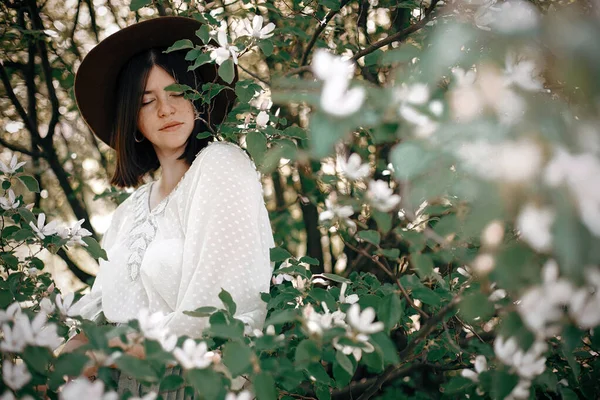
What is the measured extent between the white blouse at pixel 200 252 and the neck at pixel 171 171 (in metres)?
0.19

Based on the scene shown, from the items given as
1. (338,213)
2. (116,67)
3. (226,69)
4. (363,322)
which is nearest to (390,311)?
(363,322)

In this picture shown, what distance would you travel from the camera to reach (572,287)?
0.67 m

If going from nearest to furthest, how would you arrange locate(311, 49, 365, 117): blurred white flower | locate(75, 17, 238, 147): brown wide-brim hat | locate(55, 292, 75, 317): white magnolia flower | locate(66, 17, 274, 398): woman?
locate(311, 49, 365, 117): blurred white flower < locate(55, 292, 75, 317): white magnolia flower < locate(66, 17, 274, 398): woman < locate(75, 17, 238, 147): brown wide-brim hat

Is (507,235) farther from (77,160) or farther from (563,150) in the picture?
(77,160)

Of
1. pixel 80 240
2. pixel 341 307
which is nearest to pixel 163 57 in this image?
pixel 80 240

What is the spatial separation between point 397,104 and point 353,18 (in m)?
2.22

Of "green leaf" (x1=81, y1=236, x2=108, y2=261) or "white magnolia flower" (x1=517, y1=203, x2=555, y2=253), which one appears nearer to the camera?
"white magnolia flower" (x1=517, y1=203, x2=555, y2=253)

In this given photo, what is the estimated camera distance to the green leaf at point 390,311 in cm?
108

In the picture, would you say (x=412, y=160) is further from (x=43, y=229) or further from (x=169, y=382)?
(x=43, y=229)

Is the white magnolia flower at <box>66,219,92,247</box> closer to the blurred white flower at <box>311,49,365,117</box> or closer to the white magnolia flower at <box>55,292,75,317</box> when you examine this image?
the white magnolia flower at <box>55,292,75,317</box>

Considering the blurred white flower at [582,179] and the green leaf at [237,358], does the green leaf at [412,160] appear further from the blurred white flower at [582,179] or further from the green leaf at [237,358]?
the green leaf at [237,358]

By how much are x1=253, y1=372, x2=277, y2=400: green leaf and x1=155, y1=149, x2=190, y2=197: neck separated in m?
1.35

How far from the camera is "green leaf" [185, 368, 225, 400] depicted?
2.90 feet

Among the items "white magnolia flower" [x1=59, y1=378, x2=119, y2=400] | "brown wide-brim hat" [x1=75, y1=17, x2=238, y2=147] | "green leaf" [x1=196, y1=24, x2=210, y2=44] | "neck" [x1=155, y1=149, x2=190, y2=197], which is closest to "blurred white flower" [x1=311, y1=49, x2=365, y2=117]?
"white magnolia flower" [x1=59, y1=378, x2=119, y2=400]
